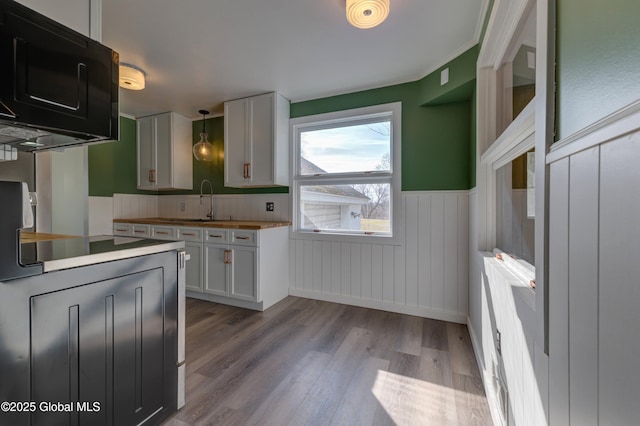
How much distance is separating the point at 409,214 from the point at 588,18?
2165 millimetres

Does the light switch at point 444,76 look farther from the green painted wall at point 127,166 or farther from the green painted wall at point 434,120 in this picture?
the green painted wall at point 127,166

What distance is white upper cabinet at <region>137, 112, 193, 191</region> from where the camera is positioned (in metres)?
3.60

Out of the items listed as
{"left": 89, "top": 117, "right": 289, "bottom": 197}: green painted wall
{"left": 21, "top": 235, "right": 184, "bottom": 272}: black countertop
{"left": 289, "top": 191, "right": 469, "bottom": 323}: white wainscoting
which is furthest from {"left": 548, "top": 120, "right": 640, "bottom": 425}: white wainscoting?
{"left": 89, "top": 117, "right": 289, "bottom": 197}: green painted wall

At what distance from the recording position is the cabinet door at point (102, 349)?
92 cm

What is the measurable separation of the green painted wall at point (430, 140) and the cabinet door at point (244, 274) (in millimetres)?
1732

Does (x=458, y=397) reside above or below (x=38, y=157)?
below

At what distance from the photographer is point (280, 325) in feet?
7.98

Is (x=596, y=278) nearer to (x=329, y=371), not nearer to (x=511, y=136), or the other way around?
(x=511, y=136)

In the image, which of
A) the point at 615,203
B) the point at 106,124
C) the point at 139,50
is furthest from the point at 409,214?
the point at 139,50

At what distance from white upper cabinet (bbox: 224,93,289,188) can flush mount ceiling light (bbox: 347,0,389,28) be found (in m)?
1.52

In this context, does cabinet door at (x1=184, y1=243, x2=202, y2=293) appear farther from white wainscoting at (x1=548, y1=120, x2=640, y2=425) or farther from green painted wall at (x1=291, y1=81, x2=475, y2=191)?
white wainscoting at (x1=548, y1=120, x2=640, y2=425)

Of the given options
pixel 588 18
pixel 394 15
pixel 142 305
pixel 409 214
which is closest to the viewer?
pixel 588 18

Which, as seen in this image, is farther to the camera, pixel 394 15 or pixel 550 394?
pixel 394 15

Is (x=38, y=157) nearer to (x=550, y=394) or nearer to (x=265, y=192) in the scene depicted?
(x=265, y=192)
